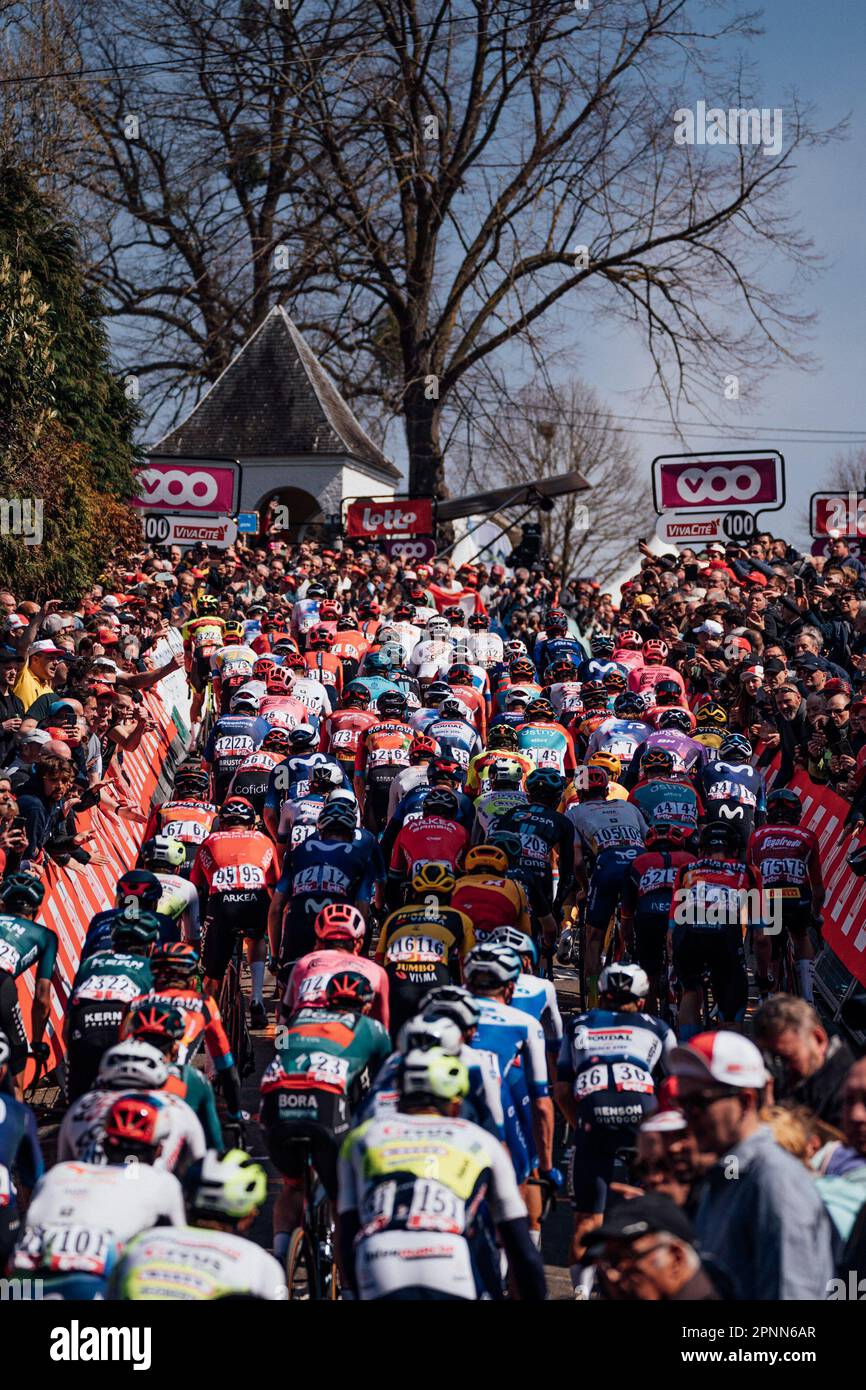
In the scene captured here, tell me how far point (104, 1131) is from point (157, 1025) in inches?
49.2

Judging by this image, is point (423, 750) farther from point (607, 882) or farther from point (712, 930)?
point (712, 930)

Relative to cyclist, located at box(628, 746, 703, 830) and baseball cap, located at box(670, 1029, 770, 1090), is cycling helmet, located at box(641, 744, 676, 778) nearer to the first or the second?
cyclist, located at box(628, 746, 703, 830)

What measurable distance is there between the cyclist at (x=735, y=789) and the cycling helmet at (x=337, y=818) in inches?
122

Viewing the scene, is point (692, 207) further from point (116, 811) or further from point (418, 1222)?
point (418, 1222)

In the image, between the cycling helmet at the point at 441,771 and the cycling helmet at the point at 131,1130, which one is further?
the cycling helmet at the point at 441,771

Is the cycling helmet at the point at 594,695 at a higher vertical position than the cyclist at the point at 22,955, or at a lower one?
higher

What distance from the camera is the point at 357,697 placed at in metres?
16.3

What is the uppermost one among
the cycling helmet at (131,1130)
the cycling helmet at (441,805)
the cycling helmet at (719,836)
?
the cycling helmet at (441,805)

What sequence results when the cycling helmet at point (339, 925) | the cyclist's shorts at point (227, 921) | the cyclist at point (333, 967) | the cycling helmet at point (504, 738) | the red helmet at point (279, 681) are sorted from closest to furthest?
the cyclist at point (333, 967) < the cycling helmet at point (339, 925) < the cyclist's shorts at point (227, 921) < the cycling helmet at point (504, 738) < the red helmet at point (279, 681)

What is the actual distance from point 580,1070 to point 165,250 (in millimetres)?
47409

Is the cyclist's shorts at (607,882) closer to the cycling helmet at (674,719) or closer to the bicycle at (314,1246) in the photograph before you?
the cycling helmet at (674,719)

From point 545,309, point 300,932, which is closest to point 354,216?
point 545,309

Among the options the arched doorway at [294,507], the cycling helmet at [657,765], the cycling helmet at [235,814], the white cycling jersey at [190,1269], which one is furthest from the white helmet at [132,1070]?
the arched doorway at [294,507]

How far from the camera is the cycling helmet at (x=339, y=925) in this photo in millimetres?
9180
